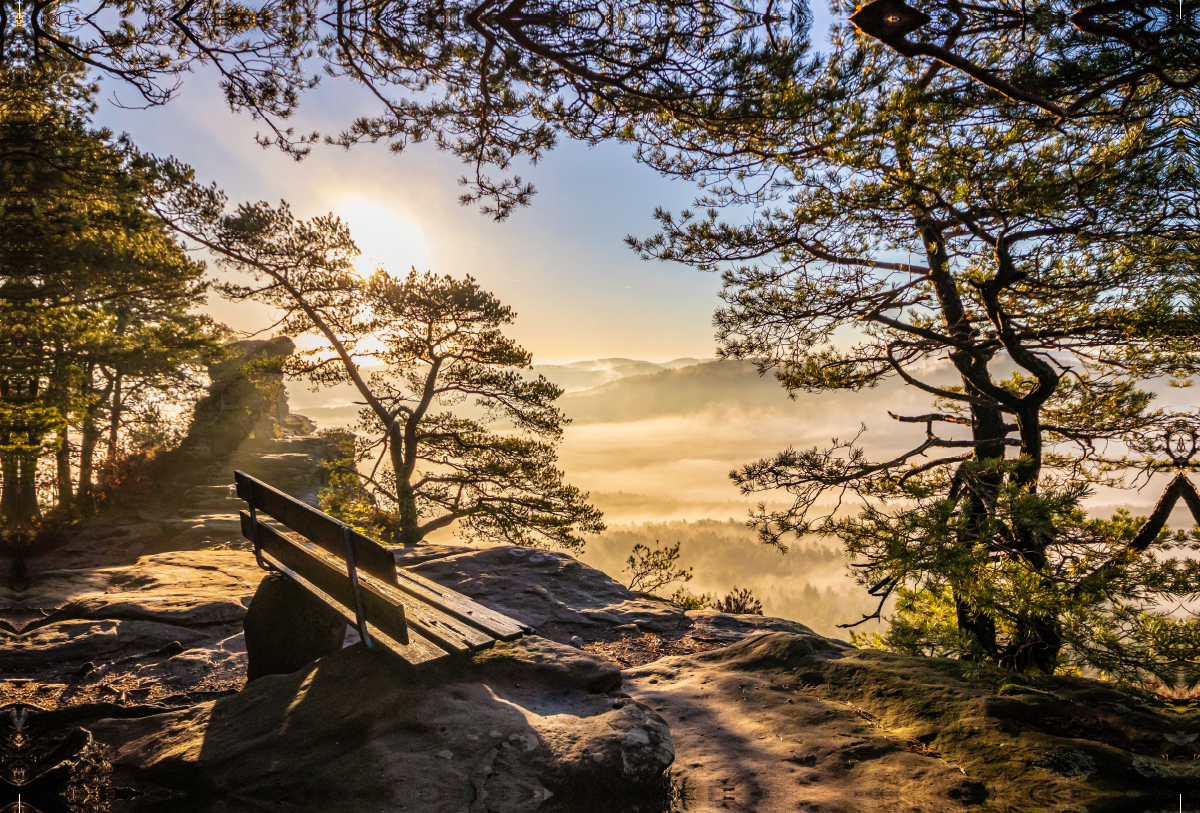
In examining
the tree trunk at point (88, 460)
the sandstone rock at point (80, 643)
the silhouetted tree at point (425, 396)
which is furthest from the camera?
the tree trunk at point (88, 460)

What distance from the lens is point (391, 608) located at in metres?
3.14

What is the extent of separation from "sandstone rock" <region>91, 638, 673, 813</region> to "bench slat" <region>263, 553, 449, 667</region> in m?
0.14

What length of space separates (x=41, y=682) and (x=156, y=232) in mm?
8253

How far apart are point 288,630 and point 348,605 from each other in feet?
3.01

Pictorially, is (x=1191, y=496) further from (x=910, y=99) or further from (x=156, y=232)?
(x=156, y=232)

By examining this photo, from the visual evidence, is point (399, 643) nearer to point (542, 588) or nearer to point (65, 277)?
point (542, 588)

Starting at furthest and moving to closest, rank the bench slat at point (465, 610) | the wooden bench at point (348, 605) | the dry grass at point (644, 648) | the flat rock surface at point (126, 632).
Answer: the dry grass at point (644, 648), the flat rock surface at point (126, 632), the bench slat at point (465, 610), the wooden bench at point (348, 605)

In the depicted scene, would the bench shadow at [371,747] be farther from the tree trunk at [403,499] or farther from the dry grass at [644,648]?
the tree trunk at [403,499]

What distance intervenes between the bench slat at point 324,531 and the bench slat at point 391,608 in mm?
147

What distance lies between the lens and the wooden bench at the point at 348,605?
326 centimetres

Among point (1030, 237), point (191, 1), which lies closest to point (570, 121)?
point (191, 1)

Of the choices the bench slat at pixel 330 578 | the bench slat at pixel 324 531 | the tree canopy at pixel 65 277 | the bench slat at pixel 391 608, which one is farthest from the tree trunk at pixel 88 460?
the bench slat at pixel 391 608

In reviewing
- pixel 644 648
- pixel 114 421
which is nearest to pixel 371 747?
pixel 644 648

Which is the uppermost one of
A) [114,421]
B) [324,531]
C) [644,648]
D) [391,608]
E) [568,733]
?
[114,421]
